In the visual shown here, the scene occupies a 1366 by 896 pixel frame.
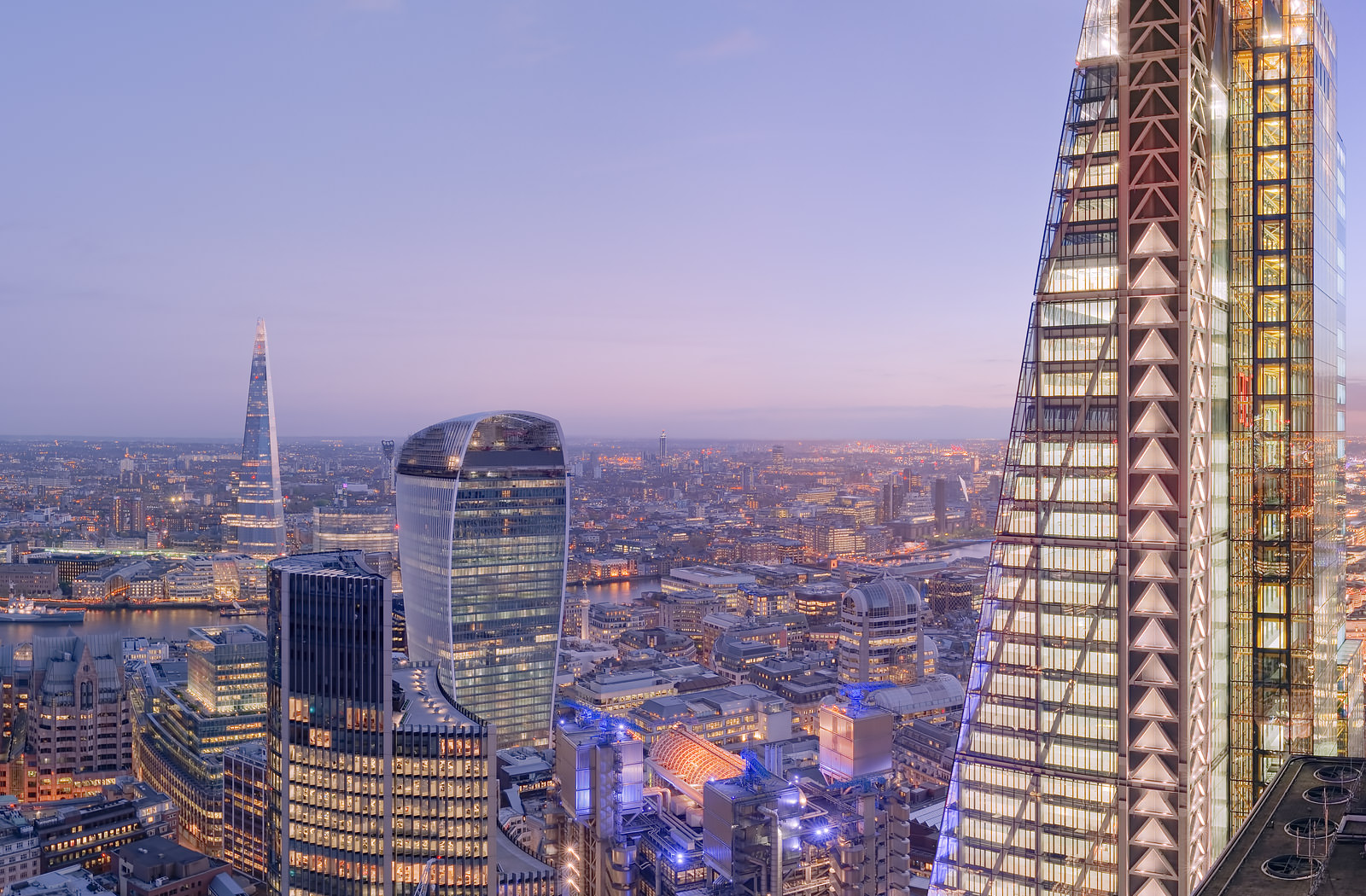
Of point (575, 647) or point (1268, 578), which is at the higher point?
A: point (1268, 578)

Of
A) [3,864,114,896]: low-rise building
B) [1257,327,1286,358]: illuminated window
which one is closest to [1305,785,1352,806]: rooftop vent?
[1257,327,1286,358]: illuminated window

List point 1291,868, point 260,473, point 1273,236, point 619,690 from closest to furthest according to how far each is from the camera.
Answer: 1. point 1291,868
2. point 1273,236
3. point 619,690
4. point 260,473

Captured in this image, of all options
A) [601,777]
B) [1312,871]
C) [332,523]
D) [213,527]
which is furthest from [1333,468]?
[213,527]

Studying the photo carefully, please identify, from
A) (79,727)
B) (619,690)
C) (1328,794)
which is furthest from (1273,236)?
(79,727)

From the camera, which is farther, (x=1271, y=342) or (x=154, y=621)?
(x=154, y=621)

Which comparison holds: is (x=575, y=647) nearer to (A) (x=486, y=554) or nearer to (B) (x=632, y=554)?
(A) (x=486, y=554)

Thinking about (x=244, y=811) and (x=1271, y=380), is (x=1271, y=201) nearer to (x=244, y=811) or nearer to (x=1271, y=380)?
(x=1271, y=380)

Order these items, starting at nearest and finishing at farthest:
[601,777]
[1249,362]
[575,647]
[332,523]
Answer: [1249,362]
[601,777]
[575,647]
[332,523]
